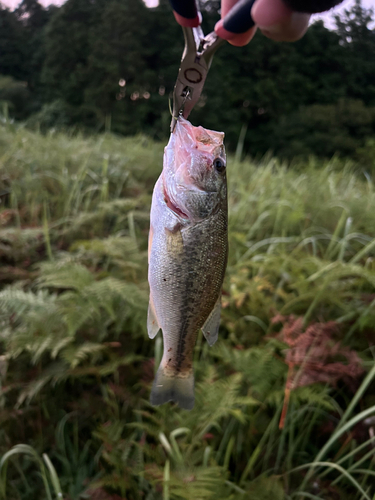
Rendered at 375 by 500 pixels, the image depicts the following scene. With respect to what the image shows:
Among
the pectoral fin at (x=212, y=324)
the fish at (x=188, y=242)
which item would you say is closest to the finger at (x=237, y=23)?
the fish at (x=188, y=242)

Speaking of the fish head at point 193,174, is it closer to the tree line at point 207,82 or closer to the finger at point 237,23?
the finger at point 237,23

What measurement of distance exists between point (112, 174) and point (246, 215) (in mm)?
1408

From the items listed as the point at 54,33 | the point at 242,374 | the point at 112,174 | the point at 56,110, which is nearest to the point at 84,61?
the point at 54,33

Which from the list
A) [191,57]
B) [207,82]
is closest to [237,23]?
[191,57]

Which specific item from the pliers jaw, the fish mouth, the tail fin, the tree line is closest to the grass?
the tail fin

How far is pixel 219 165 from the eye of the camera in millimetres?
949

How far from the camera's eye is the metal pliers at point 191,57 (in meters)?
0.84

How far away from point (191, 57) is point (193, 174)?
277mm

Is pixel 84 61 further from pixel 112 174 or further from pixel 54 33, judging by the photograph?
pixel 112 174

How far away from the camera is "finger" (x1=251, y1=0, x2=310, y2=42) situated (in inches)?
35.7

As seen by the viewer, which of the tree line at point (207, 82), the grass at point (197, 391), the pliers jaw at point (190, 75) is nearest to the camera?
the pliers jaw at point (190, 75)

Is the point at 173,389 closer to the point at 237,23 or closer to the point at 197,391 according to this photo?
the point at 197,391

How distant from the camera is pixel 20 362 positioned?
1962 mm

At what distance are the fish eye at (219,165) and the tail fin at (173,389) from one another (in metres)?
0.57
